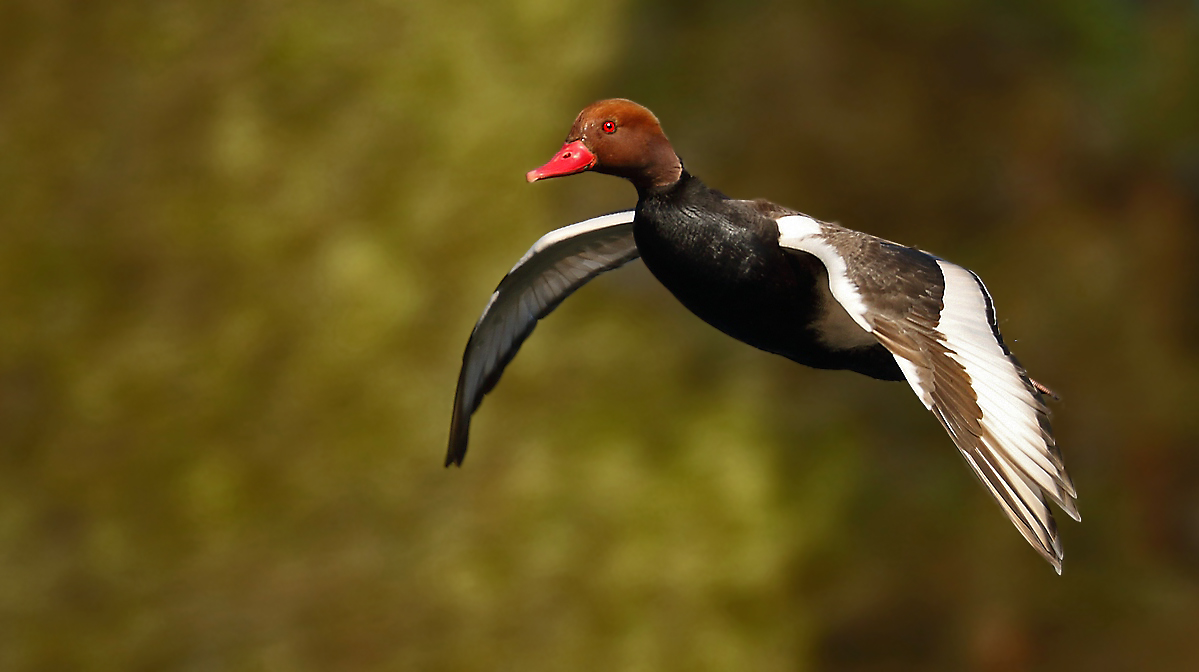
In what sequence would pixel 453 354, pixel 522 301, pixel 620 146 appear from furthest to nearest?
pixel 453 354, pixel 522 301, pixel 620 146

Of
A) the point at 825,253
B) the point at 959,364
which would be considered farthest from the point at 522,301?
the point at 959,364

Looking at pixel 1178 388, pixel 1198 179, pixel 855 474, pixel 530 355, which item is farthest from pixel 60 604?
pixel 1198 179

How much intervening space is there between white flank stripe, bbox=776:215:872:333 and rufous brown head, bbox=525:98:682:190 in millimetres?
321

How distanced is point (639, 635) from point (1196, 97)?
7457 millimetres

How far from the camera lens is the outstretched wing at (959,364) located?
3.00m

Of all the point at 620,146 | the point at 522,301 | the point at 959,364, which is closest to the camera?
the point at 959,364

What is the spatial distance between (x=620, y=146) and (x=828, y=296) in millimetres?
665

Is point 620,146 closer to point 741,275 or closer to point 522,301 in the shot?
point 741,275

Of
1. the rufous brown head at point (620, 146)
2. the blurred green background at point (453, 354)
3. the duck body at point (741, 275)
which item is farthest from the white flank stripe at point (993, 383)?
the blurred green background at point (453, 354)

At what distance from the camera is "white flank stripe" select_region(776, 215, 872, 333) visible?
3.15 metres

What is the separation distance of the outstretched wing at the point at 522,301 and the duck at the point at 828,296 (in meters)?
0.55

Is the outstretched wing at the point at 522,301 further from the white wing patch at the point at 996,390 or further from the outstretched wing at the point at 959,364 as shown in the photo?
the white wing patch at the point at 996,390

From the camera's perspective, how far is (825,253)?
3281mm

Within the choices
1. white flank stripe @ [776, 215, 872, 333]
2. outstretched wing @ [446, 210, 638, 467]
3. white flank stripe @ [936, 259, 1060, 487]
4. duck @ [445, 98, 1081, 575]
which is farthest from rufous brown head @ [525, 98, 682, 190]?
white flank stripe @ [936, 259, 1060, 487]
